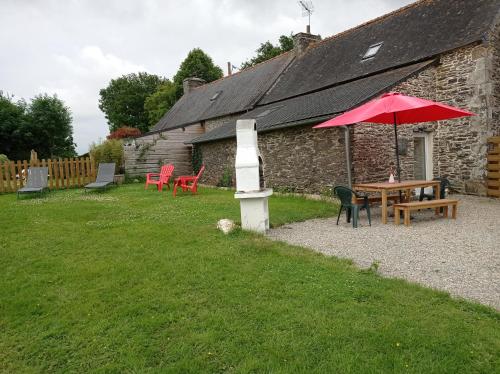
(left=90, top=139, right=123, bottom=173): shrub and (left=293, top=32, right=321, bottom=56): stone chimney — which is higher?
(left=293, top=32, right=321, bottom=56): stone chimney

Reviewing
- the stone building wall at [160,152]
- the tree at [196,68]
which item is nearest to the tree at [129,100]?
the tree at [196,68]

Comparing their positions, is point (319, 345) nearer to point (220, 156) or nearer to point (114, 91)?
point (220, 156)

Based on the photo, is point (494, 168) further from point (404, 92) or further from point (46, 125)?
point (46, 125)

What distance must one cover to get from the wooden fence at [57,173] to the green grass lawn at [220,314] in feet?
34.2

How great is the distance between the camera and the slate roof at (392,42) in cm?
1150

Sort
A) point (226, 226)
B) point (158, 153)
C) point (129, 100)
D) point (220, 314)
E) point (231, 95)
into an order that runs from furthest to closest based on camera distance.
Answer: point (129, 100)
point (231, 95)
point (158, 153)
point (226, 226)
point (220, 314)

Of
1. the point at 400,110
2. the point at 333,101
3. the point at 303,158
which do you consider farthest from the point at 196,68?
the point at 400,110

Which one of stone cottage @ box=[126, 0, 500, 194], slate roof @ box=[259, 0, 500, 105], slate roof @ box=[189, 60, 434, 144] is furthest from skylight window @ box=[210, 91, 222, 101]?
slate roof @ box=[189, 60, 434, 144]

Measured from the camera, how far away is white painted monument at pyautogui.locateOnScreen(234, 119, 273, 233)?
6.73 m

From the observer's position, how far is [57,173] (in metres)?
15.4

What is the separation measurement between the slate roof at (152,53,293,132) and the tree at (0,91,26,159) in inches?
417

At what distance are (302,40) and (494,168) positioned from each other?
12411mm

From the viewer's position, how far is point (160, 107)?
128ft

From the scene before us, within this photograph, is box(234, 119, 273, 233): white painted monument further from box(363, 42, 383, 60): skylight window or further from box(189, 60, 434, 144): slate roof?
box(363, 42, 383, 60): skylight window
